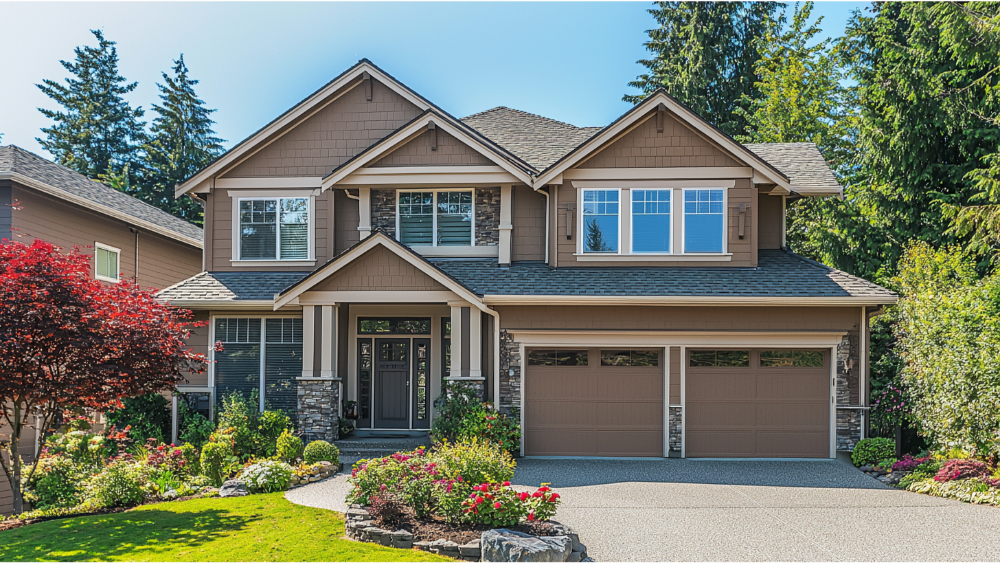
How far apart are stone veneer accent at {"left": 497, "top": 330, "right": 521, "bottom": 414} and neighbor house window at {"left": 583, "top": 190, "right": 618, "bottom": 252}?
2572mm

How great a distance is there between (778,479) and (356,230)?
374 inches

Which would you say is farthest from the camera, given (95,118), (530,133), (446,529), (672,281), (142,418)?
(95,118)

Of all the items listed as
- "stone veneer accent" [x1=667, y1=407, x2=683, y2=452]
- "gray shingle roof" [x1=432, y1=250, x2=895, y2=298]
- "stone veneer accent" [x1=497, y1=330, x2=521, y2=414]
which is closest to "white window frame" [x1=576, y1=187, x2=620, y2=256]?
"gray shingle roof" [x1=432, y1=250, x2=895, y2=298]

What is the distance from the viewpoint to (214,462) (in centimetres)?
1089

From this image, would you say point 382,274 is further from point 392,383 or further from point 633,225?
point 633,225

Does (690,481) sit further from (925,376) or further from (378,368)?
(378,368)

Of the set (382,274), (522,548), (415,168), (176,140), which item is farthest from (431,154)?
(176,140)

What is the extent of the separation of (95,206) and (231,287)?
5055mm

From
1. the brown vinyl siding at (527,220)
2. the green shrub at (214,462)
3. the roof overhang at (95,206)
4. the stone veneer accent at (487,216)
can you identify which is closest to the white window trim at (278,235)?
the stone veneer accent at (487,216)

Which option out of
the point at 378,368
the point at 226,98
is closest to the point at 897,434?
the point at 378,368

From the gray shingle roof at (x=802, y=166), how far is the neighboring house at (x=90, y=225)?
1436 centimetres

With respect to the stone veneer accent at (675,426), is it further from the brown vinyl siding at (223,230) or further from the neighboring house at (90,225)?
the neighboring house at (90,225)

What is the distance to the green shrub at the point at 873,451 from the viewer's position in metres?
12.0

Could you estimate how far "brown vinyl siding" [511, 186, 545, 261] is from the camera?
1495 cm
